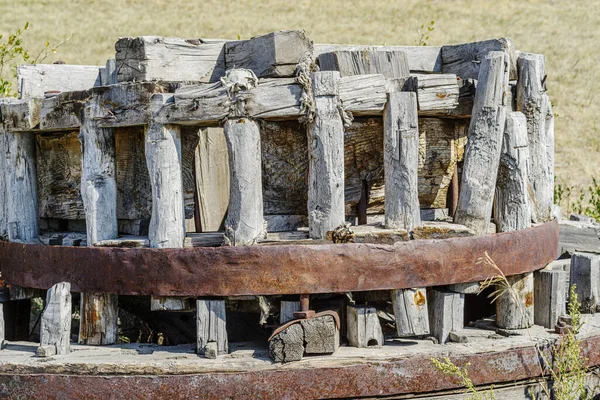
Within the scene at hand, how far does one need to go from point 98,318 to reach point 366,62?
7.73 ft

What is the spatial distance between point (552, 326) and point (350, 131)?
6.04 ft

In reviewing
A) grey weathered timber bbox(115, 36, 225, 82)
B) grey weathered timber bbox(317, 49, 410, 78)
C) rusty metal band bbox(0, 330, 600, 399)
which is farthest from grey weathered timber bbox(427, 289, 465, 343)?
grey weathered timber bbox(115, 36, 225, 82)

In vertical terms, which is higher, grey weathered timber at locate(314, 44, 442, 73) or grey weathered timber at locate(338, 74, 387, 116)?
grey weathered timber at locate(314, 44, 442, 73)

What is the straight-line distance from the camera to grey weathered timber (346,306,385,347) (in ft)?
15.6

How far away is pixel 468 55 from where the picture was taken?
600 cm

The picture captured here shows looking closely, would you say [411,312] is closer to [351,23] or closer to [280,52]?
[280,52]

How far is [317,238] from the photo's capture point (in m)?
4.81

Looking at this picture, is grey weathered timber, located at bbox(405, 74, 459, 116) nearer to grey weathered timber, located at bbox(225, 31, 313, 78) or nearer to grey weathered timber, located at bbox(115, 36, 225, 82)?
grey weathered timber, located at bbox(225, 31, 313, 78)

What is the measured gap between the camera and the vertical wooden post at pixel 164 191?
4812 mm

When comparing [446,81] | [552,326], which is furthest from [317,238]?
[552,326]

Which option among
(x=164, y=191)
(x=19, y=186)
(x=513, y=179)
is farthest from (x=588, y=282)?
(x=19, y=186)

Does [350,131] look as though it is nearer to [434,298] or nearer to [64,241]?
[434,298]

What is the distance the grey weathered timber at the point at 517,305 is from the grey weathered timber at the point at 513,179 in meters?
0.35

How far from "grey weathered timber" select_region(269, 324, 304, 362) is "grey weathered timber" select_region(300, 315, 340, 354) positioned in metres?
0.04
